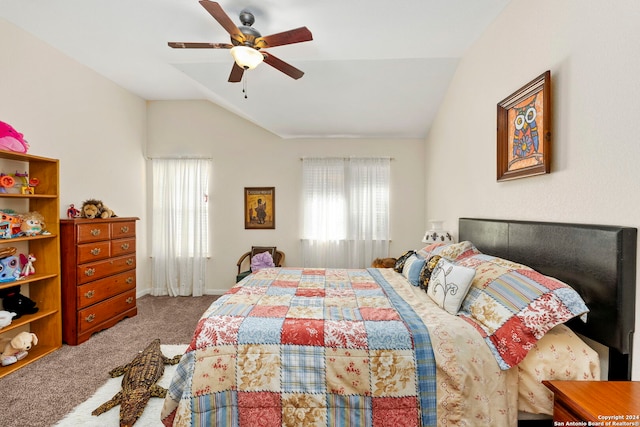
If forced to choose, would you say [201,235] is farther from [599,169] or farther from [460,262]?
[599,169]

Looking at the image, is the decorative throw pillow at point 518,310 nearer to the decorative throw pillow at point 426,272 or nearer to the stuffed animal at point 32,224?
the decorative throw pillow at point 426,272

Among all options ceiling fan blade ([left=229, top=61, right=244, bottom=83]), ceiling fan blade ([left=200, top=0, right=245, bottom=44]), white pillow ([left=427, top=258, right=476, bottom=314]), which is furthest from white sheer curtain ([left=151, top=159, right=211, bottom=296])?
white pillow ([left=427, top=258, right=476, bottom=314])

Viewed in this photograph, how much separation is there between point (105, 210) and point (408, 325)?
3574 millimetres

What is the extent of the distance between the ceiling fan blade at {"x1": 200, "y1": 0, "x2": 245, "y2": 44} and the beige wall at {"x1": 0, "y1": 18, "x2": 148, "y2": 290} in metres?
2.28

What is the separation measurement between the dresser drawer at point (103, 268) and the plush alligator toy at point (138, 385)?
3.68 ft

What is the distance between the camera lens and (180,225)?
456cm

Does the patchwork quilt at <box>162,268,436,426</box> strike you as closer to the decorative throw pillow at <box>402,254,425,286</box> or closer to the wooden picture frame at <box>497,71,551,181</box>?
the decorative throw pillow at <box>402,254,425,286</box>

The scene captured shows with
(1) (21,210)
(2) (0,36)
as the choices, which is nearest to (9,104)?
(2) (0,36)

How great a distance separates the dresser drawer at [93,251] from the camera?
296 centimetres

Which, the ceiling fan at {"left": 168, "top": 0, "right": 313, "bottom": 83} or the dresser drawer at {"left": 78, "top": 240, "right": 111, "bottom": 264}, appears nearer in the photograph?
the ceiling fan at {"left": 168, "top": 0, "right": 313, "bottom": 83}

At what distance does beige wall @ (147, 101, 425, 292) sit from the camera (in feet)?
14.9

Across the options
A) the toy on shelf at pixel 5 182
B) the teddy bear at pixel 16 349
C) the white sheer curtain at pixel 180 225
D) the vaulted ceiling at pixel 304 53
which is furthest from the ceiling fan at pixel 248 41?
the teddy bear at pixel 16 349

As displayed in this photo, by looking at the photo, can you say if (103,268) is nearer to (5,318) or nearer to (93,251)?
(93,251)

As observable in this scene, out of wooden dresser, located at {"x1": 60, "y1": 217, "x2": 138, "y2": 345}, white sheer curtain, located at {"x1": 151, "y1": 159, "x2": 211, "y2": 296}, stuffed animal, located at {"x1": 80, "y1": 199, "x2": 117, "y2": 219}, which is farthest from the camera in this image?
white sheer curtain, located at {"x1": 151, "y1": 159, "x2": 211, "y2": 296}
